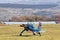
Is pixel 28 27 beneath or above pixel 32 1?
above

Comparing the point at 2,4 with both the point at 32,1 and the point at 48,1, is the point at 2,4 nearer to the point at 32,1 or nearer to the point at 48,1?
the point at 32,1

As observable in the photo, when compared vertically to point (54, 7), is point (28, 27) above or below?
above

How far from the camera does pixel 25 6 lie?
1997 inches

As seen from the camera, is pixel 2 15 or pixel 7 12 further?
pixel 7 12

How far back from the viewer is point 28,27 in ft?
47.0

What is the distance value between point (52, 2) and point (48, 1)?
926 millimetres

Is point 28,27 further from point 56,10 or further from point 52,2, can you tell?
point 52,2

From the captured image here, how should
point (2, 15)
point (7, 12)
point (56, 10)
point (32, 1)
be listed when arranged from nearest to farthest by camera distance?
point (2, 15) < point (7, 12) < point (56, 10) < point (32, 1)

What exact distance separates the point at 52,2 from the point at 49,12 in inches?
319

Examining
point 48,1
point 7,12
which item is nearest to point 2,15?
point 7,12

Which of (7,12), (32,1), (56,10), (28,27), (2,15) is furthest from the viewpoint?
(32,1)

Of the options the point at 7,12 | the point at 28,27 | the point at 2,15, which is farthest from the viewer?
the point at 7,12

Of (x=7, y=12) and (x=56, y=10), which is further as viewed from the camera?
(x=56, y=10)

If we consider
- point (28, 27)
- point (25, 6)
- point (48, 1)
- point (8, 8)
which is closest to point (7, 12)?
point (8, 8)
